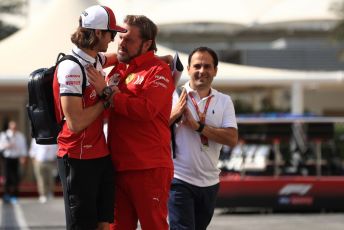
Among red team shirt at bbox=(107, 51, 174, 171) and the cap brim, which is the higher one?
the cap brim

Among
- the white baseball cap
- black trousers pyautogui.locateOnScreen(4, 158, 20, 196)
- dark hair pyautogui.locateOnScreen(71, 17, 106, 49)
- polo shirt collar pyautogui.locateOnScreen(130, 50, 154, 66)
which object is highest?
the white baseball cap

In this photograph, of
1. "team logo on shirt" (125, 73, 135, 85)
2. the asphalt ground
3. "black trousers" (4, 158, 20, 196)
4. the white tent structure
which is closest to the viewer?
"team logo on shirt" (125, 73, 135, 85)

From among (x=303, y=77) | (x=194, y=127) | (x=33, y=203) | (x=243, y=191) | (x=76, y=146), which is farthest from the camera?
(x=303, y=77)

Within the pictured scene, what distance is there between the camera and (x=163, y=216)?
5414 millimetres

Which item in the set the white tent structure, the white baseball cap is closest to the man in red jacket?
the white baseball cap

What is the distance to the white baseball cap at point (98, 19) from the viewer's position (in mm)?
5082

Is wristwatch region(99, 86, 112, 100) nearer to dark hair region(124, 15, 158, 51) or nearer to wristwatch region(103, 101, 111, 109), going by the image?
wristwatch region(103, 101, 111, 109)

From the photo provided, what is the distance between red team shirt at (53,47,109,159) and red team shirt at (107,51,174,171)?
0.49 feet

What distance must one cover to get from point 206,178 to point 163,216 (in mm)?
1187

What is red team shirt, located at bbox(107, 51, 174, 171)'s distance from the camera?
5270 millimetres

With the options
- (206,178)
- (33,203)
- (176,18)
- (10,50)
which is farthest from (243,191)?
(176,18)

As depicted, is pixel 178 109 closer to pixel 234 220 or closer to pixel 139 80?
pixel 139 80

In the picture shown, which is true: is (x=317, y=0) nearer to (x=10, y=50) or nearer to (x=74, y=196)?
(x=10, y=50)

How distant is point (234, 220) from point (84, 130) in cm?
951
